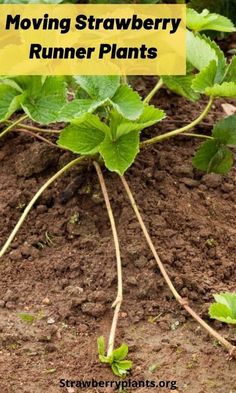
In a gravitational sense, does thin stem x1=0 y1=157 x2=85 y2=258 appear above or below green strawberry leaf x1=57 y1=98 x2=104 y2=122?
below

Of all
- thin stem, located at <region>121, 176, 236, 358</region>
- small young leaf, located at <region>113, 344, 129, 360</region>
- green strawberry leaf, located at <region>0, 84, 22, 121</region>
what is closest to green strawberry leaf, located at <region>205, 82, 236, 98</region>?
thin stem, located at <region>121, 176, 236, 358</region>

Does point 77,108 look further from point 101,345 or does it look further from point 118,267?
point 101,345

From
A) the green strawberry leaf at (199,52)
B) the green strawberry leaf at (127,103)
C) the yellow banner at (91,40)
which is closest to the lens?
the green strawberry leaf at (127,103)

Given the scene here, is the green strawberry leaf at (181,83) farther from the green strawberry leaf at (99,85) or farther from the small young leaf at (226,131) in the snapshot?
the green strawberry leaf at (99,85)

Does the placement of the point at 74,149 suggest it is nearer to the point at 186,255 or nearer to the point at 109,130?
the point at 109,130

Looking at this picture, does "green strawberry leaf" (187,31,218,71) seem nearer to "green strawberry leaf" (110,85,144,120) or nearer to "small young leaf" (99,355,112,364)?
"green strawberry leaf" (110,85,144,120)

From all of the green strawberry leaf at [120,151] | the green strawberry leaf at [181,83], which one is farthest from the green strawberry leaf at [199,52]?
the green strawberry leaf at [120,151]
